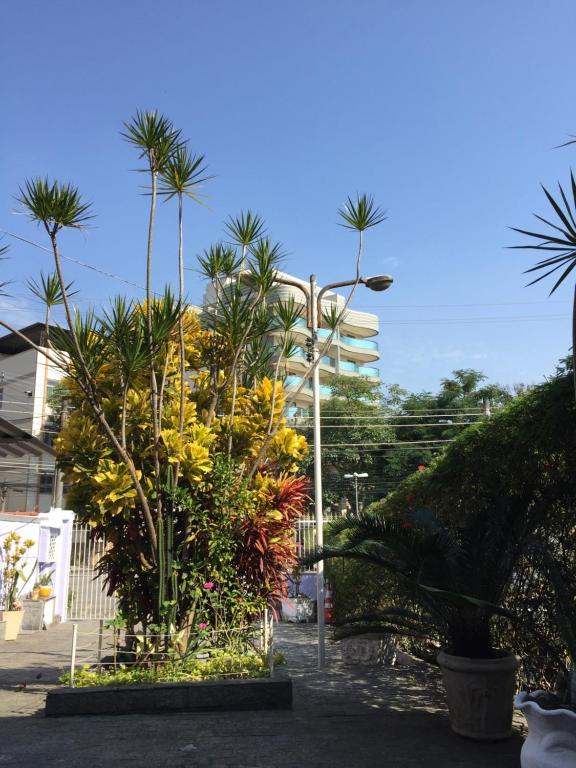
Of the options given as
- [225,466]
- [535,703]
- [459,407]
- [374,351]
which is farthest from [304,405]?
[535,703]

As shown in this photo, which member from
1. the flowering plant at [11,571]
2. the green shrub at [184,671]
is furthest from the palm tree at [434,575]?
the flowering plant at [11,571]

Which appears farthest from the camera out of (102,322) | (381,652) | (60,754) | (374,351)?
(374,351)

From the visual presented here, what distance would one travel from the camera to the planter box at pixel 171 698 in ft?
20.7

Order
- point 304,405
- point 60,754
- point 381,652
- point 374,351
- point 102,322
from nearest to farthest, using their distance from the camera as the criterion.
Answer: point 60,754 < point 102,322 < point 381,652 < point 304,405 < point 374,351

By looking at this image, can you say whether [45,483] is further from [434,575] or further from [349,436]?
[434,575]

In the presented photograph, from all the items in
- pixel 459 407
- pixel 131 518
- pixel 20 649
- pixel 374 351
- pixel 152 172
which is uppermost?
pixel 374 351

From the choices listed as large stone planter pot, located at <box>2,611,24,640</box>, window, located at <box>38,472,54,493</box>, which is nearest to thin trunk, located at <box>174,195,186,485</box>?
large stone planter pot, located at <box>2,611,24,640</box>

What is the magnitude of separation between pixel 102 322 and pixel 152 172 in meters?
1.98

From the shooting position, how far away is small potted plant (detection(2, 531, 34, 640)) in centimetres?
1225

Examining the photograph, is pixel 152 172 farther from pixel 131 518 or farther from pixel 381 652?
pixel 381 652

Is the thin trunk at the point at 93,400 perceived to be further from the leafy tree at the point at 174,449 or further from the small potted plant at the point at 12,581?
the small potted plant at the point at 12,581

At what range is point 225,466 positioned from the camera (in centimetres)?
756

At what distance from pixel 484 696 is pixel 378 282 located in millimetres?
6260

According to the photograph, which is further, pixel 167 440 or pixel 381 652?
pixel 381 652
